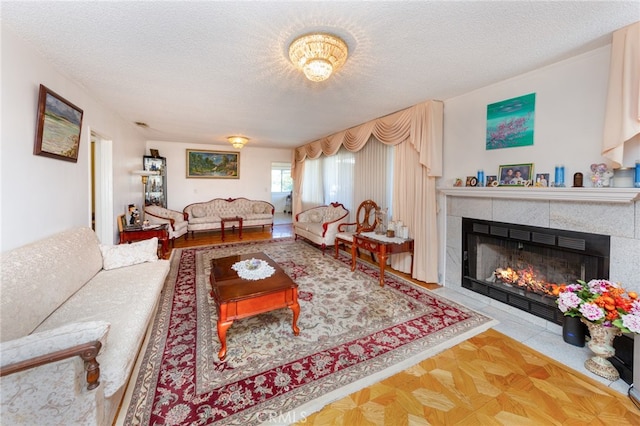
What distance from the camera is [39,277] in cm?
181

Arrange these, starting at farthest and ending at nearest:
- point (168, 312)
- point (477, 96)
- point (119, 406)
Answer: point (477, 96) < point (168, 312) < point (119, 406)

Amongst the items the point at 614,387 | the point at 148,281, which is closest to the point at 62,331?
the point at 148,281

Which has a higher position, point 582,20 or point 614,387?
point 582,20

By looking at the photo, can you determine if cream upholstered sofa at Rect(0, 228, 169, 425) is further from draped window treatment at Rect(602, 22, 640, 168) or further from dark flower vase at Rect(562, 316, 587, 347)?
draped window treatment at Rect(602, 22, 640, 168)

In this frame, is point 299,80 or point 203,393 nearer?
point 203,393

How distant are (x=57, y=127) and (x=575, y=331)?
504 cm

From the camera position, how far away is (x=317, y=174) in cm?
701

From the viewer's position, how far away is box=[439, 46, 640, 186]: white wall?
2211 millimetres

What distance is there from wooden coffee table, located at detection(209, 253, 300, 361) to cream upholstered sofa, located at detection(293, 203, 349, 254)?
2394 millimetres

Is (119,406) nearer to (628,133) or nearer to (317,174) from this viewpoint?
(628,133)

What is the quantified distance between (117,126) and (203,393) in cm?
441

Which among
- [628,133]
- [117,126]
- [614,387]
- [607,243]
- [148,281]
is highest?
[117,126]

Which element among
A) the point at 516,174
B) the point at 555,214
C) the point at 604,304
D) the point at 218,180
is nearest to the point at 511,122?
the point at 516,174

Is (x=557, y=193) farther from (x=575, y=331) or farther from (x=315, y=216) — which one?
Answer: (x=315, y=216)
